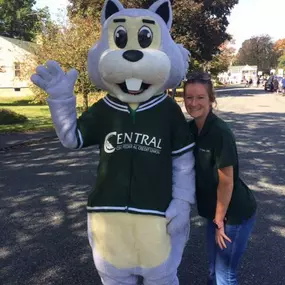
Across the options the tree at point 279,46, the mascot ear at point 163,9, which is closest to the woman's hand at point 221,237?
the mascot ear at point 163,9

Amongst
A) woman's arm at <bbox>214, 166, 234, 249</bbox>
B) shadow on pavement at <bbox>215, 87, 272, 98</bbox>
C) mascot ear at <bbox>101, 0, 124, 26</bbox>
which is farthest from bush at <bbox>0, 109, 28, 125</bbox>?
shadow on pavement at <bbox>215, 87, 272, 98</bbox>

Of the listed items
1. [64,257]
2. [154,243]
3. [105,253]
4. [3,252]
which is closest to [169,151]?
[154,243]

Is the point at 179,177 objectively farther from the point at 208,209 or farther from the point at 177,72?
the point at 177,72

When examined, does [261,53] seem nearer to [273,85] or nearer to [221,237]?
[273,85]

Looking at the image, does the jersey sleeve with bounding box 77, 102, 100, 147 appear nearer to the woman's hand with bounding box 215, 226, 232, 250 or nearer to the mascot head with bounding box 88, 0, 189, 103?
the mascot head with bounding box 88, 0, 189, 103

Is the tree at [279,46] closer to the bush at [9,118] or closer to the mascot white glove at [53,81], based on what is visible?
the bush at [9,118]

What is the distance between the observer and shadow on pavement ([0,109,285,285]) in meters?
3.50

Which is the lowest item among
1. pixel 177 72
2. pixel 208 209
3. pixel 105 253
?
pixel 105 253

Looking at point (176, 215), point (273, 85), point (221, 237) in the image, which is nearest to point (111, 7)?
point (176, 215)

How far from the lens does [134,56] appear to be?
2.23 metres

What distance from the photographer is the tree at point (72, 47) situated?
47.5 ft

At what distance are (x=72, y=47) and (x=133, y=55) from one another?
43.0 ft

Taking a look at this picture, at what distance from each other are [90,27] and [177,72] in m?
14.0

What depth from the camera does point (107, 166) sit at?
2.38m
